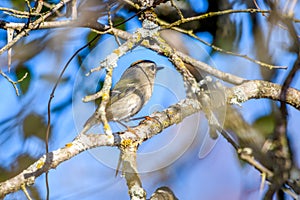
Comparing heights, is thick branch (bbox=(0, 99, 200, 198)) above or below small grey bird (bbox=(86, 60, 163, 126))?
below

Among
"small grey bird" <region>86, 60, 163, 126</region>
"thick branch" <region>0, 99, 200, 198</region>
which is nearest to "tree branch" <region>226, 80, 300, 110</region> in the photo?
"thick branch" <region>0, 99, 200, 198</region>

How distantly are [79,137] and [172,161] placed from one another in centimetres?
41

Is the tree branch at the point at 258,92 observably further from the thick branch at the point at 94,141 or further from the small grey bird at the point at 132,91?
the small grey bird at the point at 132,91

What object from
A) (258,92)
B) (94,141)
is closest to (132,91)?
(258,92)

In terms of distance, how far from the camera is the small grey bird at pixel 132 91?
1.94m

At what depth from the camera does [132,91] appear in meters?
2.30

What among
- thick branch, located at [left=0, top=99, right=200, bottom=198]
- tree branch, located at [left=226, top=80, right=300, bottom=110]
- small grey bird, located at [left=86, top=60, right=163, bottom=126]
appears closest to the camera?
thick branch, located at [left=0, top=99, right=200, bottom=198]

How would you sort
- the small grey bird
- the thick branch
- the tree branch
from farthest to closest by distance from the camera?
the small grey bird, the tree branch, the thick branch

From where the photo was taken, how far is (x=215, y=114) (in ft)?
5.53

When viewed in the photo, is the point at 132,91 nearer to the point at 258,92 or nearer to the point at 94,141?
the point at 258,92

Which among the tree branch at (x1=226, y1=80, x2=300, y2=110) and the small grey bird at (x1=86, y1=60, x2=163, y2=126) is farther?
the small grey bird at (x1=86, y1=60, x2=163, y2=126)

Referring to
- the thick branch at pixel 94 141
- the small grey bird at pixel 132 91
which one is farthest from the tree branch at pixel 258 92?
the small grey bird at pixel 132 91

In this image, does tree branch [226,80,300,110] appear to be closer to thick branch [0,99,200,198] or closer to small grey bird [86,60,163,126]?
thick branch [0,99,200,198]

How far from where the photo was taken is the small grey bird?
1.94 metres
